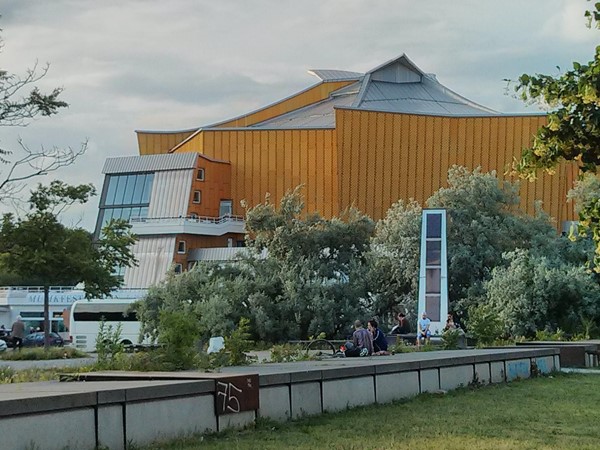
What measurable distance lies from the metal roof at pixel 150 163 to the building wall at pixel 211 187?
1321 mm

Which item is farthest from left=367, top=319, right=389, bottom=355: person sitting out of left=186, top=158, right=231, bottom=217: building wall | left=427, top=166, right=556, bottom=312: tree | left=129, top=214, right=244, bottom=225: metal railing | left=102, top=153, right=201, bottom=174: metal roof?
left=102, top=153, right=201, bottom=174: metal roof

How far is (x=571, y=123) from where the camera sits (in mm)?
9961

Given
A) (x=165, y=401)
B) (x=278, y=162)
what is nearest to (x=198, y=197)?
(x=278, y=162)

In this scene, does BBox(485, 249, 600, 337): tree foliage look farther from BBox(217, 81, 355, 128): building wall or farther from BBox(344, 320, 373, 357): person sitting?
BBox(217, 81, 355, 128): building wall

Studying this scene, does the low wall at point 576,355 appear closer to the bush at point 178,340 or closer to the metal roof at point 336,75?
the bush at point 178,340

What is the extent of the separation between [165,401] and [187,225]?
70.7 m

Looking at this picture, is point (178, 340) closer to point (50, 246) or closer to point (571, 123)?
point (571, 123)

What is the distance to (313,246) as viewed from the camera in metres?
49.0

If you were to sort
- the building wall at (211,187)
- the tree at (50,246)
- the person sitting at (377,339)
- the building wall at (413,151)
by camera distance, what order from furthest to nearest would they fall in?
1. the building wall at (211,187)
2. the building wall at (413,151)
3. the tree at (50,246)
4. the person sitting at (377,339)

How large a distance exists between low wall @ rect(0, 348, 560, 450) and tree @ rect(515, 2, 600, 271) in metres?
4.13

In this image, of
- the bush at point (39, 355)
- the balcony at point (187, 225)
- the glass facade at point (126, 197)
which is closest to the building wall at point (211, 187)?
the balcony at point (187, 225)

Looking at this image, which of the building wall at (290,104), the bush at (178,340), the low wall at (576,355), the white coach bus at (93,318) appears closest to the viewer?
the bush at (178,340)

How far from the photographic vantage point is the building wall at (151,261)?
267 feet

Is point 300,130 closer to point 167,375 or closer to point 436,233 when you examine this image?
point 436,233
